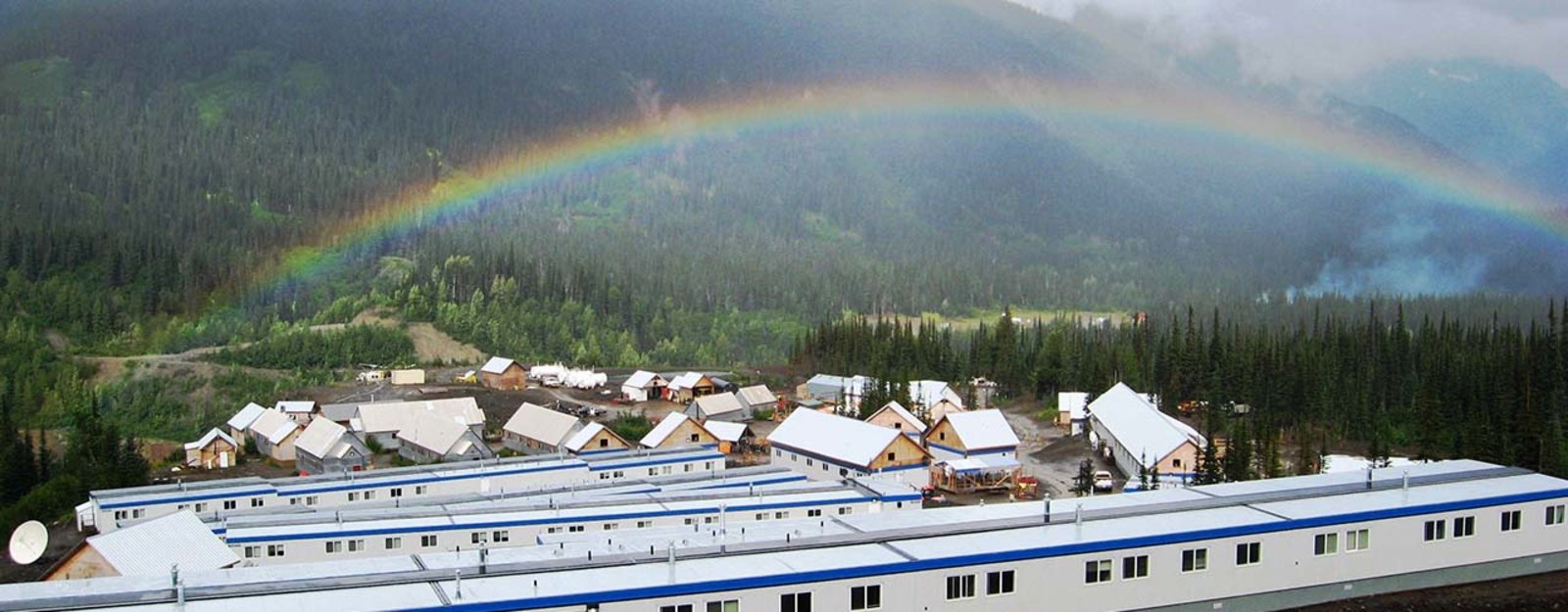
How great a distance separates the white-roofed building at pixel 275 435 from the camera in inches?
2434

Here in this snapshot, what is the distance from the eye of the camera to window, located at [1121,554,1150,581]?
24.6m

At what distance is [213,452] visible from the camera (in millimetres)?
60844

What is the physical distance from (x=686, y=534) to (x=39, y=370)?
76603 mm

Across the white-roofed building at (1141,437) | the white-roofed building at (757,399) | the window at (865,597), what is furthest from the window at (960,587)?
the white-roofed building at (757,399)

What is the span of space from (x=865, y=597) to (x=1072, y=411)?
47990 mm

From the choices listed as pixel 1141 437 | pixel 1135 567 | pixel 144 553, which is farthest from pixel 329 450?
pixel 1135 567

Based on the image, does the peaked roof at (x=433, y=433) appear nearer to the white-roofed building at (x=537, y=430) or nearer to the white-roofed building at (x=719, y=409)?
the white-roofed building at (x=537, y=430)

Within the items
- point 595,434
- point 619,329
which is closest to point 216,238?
point 619,329

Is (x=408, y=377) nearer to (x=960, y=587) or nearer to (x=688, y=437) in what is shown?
(x=688, y=437)

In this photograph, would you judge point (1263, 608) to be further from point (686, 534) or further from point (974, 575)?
point (686, 534)

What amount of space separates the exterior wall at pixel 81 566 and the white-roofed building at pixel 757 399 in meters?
46.7

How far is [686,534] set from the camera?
25.9 metres

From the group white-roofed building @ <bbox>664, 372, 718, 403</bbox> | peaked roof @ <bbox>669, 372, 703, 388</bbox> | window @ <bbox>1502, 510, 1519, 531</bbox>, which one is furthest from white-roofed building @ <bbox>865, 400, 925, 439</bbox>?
window @ <bbox>1502, 510, 1519, 531</bbox>

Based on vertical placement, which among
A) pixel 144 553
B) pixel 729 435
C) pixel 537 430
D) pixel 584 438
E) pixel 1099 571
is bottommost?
pixel 729 435
